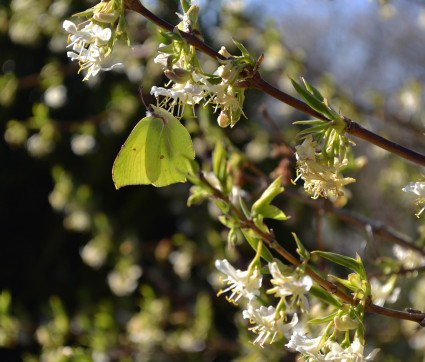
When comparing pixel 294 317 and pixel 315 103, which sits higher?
pixel 315 103

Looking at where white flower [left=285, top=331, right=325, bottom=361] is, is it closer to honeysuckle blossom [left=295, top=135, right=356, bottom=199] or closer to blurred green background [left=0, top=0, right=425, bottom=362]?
honeysuckle blossom [left=295, top=135, right=356, bottom=199]

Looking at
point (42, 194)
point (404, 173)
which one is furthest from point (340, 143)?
point (42, 194)

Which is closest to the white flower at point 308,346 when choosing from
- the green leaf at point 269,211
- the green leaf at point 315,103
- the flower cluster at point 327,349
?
the flower cluster at point 327,349

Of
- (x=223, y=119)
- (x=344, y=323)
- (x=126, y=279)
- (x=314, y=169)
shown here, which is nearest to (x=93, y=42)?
(x=223, y=119)

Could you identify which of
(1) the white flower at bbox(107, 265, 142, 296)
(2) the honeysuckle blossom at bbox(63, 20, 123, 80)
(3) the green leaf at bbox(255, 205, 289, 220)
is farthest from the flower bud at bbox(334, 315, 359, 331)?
(1) the white flower at bbox(107, 265, 142, 296)

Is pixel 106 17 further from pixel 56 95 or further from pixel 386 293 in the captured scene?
pixel 56 95

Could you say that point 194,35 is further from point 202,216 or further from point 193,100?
point 202,216
